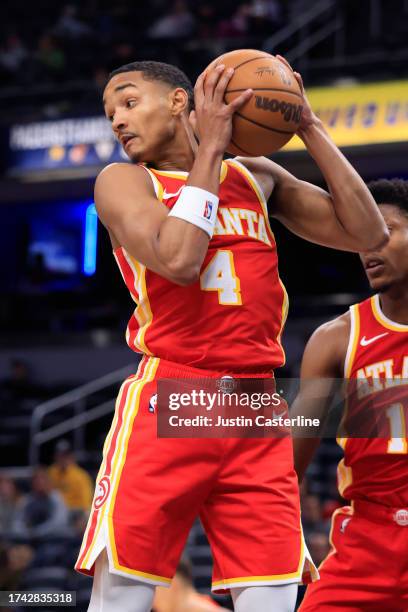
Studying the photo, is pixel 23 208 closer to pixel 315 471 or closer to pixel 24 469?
pixel 24 469

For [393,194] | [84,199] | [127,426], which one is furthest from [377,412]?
[84,199]

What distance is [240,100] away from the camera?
291cm

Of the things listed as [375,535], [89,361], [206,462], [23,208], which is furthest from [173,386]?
[23,208]

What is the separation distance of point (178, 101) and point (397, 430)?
142 centimetres

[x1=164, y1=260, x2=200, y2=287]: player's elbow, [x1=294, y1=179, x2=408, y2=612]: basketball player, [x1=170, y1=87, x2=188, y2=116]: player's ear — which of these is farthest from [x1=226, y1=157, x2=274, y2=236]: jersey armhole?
[x1=294, y1=179, x2=408, y2=612]: basketball player

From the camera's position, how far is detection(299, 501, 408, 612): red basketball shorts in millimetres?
3525

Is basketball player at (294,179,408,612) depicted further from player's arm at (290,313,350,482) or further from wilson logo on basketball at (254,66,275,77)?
wilson logo on basketball at (254,66,275,77)

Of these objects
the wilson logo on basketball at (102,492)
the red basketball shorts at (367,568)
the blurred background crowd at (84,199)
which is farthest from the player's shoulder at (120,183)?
the blurred background crowd at (84,199)

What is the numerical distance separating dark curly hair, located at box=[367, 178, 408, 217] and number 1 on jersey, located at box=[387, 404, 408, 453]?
759 mm

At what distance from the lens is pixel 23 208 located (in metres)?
18.0

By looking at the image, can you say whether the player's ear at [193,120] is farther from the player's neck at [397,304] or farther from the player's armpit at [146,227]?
the player's neck at [397,304]

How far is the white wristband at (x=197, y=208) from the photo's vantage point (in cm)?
279

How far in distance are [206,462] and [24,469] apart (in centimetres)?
971

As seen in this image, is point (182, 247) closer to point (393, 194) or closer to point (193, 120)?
point (193, 120)
